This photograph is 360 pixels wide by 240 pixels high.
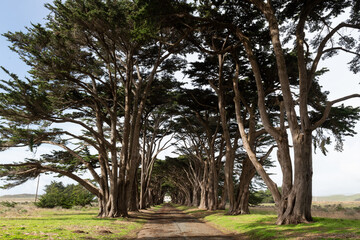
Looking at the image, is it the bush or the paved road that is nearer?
the paved road

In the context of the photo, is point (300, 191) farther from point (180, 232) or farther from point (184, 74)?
point (184, 74)

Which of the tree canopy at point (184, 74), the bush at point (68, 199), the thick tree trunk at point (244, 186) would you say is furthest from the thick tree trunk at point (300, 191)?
the bush at point (68, 199)

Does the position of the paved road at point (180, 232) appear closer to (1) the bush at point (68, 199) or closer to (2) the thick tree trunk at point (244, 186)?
(2) the thick tree trunk at point (244, 186)

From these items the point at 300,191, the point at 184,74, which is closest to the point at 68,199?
the point at 184,74

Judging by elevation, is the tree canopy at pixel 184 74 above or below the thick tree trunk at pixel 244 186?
above

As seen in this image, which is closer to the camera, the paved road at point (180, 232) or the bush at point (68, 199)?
the paved road at point (180, 232)

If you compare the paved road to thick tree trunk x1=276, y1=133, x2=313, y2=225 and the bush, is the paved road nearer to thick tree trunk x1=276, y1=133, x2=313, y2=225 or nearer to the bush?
thick tree trunk x1=276, y1=133, x2=313, y2=225

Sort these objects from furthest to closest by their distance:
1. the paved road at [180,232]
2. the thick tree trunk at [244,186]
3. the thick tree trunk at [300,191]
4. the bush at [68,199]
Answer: the bush at [68,199] → the thick tree trunk at [244,186] → the thick tree trunk at [300,191] → the paved road at [180,232]

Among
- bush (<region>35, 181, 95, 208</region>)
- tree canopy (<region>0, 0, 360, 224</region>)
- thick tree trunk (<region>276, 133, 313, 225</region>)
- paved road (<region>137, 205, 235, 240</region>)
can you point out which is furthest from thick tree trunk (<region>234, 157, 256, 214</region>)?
bush (<region>35, 181, 95, 208</region>)

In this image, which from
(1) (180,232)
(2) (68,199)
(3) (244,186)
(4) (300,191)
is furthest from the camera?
(2) (68,199)

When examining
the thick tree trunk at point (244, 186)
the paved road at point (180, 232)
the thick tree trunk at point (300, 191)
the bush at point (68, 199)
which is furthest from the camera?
the bush at point (68, 199)

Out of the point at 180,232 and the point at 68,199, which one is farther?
the point at 68,199

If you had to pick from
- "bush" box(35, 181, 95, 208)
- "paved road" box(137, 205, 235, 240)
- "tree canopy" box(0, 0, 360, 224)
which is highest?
"tree canopy" box(0, 0, 360, 224)

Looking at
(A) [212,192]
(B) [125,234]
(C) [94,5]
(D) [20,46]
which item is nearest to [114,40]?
(C) [94,5]
